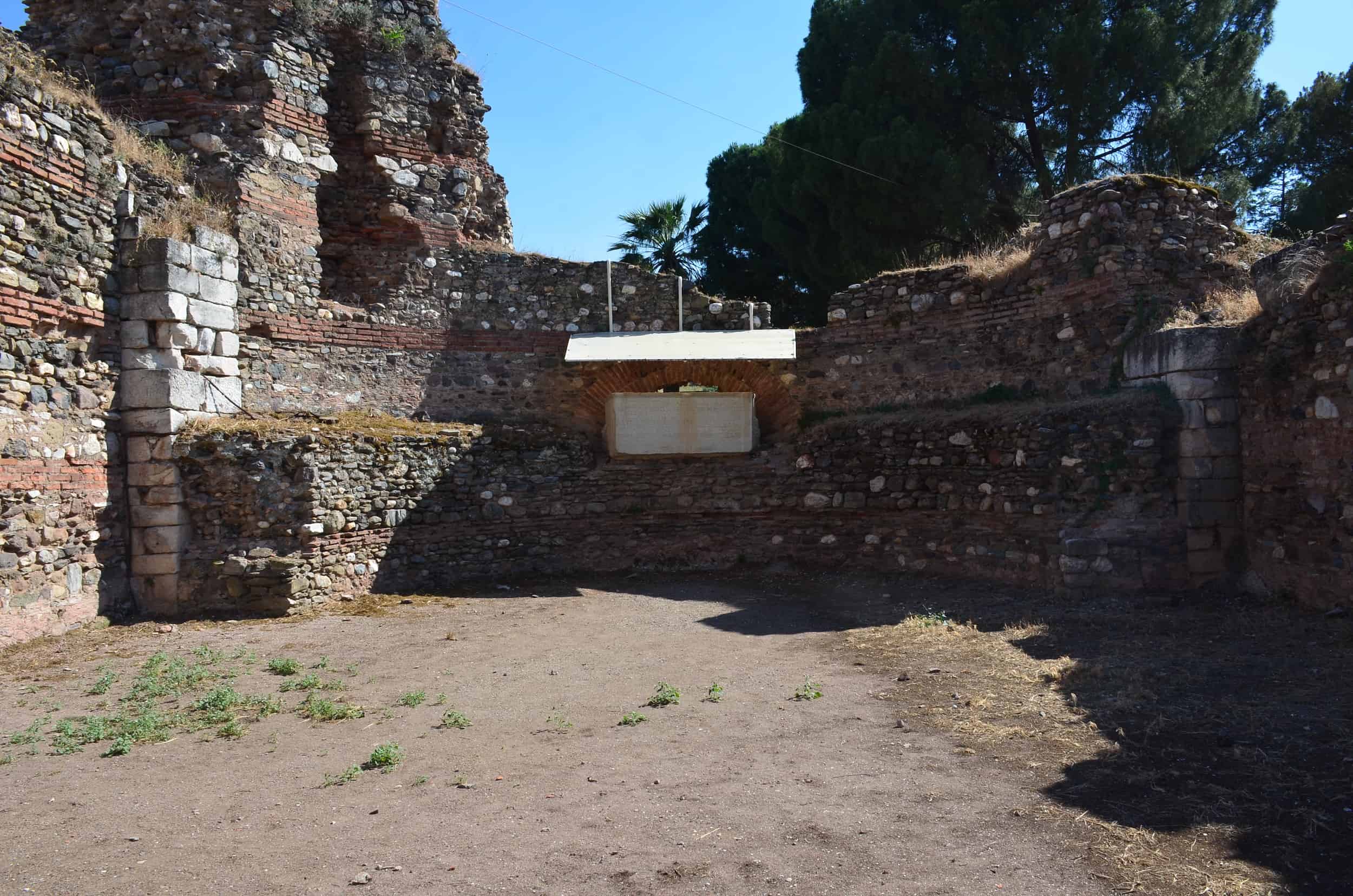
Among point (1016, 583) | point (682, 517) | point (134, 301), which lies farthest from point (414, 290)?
point (1016, 583)

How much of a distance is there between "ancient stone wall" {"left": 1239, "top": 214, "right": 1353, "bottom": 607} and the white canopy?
5.17 metres

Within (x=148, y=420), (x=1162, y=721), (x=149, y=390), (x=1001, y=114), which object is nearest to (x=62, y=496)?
(x=148, y=420)

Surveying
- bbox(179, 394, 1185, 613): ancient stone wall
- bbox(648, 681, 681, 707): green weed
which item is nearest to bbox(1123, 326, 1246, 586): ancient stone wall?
bbox(179, 394, 1185, 613): ancient stone wall

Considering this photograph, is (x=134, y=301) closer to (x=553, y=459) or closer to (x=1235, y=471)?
(x=553, y=459)

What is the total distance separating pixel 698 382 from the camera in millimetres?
12398

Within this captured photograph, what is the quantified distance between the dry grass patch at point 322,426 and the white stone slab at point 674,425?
1806 millimetres

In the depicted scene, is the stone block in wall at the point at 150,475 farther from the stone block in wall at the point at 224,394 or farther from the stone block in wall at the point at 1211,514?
the stone block in wall at the point at 1211,514

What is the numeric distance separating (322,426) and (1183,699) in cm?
870

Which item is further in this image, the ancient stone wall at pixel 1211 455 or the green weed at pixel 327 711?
the ancient stone wall at pixel 1211 455

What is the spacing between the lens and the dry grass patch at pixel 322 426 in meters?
9.48

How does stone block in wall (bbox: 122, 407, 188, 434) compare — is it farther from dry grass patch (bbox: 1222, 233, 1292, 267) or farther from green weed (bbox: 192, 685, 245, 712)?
dry grass patch (bbox: 1222, 233, 1292, 267)

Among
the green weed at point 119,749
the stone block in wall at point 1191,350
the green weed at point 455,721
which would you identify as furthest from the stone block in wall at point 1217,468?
the green weed at point 119,749

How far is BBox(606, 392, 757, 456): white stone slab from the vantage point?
11.5m

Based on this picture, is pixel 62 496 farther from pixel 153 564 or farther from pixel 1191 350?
pixel 1191 350
